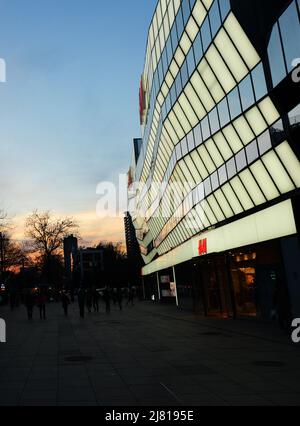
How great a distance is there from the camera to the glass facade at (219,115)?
52.9 feet

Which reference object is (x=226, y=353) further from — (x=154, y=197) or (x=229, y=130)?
(x=154, y=197)

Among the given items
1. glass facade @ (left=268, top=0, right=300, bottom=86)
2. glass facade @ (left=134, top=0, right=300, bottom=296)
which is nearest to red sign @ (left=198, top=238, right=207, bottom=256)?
glass facade @ (left=134, top=0, right=300, bottom=296)

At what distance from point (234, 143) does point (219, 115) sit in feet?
6.86

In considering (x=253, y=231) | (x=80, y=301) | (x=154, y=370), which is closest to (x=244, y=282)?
(x=253, y=231)

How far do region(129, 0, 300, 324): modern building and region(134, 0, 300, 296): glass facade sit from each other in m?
0.06

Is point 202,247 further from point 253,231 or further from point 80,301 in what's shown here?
point 80,301

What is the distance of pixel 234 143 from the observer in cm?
2027

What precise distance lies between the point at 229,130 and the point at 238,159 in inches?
63.4

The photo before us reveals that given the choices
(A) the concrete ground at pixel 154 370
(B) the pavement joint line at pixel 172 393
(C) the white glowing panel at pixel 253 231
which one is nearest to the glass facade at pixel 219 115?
(C) the white glowing panel at pixel 253 231

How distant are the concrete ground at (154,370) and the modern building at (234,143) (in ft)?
14.8

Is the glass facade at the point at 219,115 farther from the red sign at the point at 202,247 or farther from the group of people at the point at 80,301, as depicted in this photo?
the group of people at the point at 80,301

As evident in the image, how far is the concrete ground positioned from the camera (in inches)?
292

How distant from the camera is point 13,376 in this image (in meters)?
9.52

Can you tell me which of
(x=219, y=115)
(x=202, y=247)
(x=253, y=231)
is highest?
(x=219, y=115)
